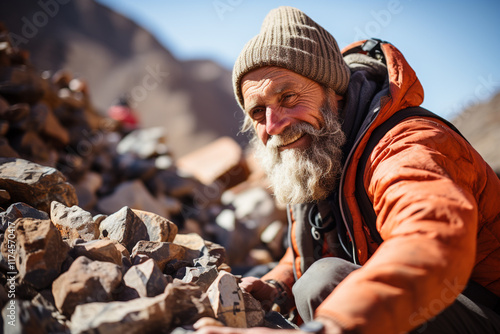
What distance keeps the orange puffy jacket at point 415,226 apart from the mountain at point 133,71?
14.8 metres

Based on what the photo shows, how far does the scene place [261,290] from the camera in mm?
2043

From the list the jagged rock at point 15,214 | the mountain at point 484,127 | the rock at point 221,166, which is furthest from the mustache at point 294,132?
the mountain at point 484,127

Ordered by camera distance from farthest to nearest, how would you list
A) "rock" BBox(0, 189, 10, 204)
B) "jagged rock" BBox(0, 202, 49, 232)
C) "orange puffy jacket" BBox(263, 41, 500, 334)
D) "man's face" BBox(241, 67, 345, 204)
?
"man's face" BBox(241, 67, 345, 204), "rock" BBox(0, 189, 10, 204), "jagged rock" BBox(0, 202, 49, 232), "orange puffy jacket" BBox(263, 41, 500, 334)

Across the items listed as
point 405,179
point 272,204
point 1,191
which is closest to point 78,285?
point 1,191

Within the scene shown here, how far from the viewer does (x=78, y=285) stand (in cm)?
132

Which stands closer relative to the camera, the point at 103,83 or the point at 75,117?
the point at 75,117

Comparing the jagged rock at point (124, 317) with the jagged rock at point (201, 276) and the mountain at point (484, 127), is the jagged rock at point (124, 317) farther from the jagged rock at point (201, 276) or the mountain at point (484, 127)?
the mountain at point (484, 127)

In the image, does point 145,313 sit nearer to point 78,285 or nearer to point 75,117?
point 78,285

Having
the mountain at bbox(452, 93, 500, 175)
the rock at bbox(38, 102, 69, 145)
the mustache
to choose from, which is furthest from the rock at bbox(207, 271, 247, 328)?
the mountain at bbox(452, 93, 500, 175)

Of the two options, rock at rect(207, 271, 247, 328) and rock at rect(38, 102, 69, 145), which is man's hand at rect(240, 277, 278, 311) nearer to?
rock at rect(207, 271, 247, 328)

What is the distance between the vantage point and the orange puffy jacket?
1054 millimetres

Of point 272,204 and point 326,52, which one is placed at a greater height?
point 326,52

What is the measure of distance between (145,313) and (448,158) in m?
1.42

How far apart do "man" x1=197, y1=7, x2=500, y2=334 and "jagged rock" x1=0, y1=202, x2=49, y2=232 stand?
4.08 ft
